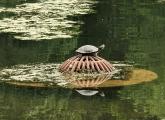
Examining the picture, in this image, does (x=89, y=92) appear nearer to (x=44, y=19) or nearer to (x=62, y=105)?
(x=62, y=105)

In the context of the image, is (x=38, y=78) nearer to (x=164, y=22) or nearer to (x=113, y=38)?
(x=113, y=38)

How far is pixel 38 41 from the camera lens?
18000 mm

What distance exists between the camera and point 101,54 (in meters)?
15.7

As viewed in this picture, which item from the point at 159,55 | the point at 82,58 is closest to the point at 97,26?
the point at 159,55

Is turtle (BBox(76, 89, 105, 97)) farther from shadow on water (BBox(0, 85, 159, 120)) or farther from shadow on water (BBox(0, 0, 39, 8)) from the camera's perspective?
shadow on water (BBox(0, 0, 39, 8))

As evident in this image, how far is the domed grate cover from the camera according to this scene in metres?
13.1

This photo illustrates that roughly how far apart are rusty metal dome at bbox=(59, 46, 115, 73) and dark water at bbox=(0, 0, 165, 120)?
3.72 feet

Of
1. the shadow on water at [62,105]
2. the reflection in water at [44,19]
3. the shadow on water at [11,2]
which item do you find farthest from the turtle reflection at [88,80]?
the shadow on water at [11,2]

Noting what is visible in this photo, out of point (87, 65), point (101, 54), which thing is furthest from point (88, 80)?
point (101, 54)

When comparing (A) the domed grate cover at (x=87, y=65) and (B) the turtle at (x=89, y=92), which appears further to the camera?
(A) the domed grate cover at (x=87, y=65)

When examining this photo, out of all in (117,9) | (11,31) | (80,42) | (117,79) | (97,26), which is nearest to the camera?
(117,79)

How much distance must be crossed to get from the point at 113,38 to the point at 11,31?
3317mm

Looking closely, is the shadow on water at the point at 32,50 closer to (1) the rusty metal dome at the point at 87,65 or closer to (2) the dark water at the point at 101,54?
(2) the dark water at the point at 101,54

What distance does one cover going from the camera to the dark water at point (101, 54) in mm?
10305
